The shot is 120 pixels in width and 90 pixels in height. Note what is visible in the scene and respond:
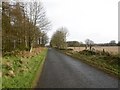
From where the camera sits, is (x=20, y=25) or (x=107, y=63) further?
(x=20, y=25)

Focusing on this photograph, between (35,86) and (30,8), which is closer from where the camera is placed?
(35,86)

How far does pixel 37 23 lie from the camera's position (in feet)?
149

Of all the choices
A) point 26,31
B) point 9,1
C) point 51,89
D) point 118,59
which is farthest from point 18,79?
point 26,31

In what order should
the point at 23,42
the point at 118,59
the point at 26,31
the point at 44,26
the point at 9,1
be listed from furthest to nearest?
the point at 44,26 < the point at 23,42 < the point at 26,31 < the point at 9,1 < the point at 118,59

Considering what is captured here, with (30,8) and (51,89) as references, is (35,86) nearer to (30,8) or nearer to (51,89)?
(51,89)

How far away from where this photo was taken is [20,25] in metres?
35.2

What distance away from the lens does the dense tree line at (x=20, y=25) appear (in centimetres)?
2680

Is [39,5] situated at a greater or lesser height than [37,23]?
greater

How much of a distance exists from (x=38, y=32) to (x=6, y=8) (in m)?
19.6

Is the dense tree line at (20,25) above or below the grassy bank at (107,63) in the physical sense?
above

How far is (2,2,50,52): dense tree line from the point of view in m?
26.8

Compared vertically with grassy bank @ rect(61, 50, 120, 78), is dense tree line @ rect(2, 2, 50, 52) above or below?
above

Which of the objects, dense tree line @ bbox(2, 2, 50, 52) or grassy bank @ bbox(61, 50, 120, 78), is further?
dense tree line @ bbox(2, 2, 50, 52)

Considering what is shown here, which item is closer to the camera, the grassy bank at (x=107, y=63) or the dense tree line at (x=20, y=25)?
the grassy bank at (x=107, y=63)
